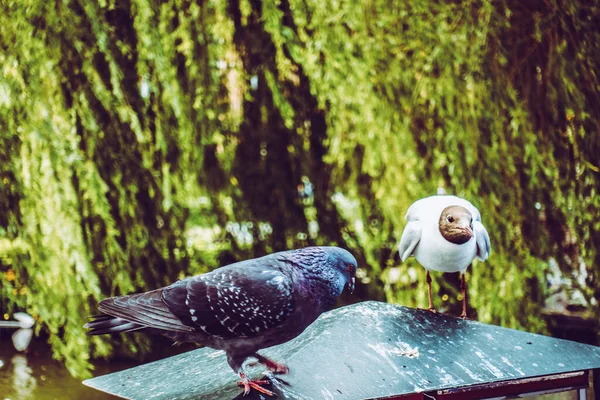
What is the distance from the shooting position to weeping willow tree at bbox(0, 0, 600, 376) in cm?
314

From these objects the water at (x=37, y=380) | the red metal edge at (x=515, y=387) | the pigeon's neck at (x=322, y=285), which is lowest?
the water at (x=37, y=380)

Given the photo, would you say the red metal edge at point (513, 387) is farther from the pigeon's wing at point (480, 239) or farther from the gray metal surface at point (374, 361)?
the pigeon's wing at point (480, 239)

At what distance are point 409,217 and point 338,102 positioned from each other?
131cm

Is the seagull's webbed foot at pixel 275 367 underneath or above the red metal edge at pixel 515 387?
above

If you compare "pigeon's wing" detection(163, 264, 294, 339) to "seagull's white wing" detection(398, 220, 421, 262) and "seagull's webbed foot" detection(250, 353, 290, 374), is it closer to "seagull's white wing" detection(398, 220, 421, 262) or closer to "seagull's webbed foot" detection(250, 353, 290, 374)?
"seagull's webbed foot" detection(250, 353, 290, 374)

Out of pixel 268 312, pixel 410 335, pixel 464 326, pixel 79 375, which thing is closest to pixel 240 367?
pixel 268 312

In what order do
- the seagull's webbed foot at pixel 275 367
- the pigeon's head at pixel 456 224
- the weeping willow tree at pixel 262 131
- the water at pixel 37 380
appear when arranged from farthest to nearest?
the water at pixel 37 380 → the weeping willow tree at pixel 262 131 → the pigeon's head at pixel 456 224 → the seagull's webbed foot at pixel 275 367

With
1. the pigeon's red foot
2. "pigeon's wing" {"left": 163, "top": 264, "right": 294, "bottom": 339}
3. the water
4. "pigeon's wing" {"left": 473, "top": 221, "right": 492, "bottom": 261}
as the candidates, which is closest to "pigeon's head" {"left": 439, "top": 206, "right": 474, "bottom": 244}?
"pigeon's wing" {"left": 473, "top": 221, "right": 492, "bottom": 261}

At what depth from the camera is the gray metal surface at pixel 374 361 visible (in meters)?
1.46

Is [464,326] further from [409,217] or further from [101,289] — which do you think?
[101,289]

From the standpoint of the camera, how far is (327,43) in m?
3.44

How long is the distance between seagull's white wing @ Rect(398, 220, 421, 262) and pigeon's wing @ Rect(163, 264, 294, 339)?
71 centimetres

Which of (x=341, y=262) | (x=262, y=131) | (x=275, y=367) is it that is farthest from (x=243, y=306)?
(x=262, y=131)

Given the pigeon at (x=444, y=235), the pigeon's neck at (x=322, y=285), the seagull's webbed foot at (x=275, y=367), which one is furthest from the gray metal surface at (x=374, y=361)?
the pigeon at (x=444, y=235)
